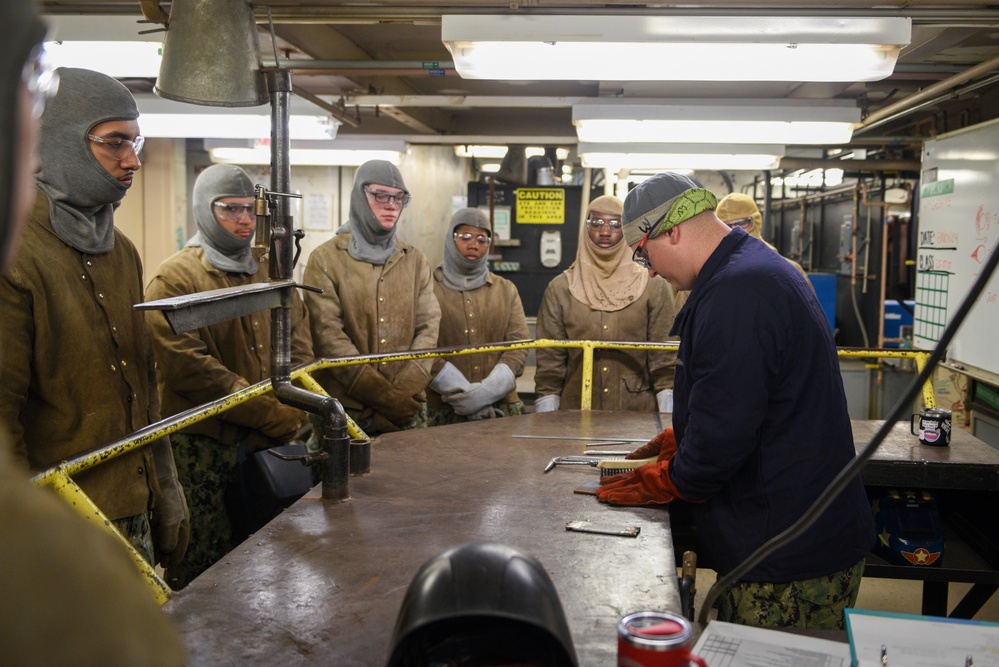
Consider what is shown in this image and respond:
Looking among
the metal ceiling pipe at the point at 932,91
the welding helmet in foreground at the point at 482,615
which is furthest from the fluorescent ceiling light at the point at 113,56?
the metal ceiling pipe at the point at 932,91

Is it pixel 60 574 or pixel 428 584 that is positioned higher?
pixel 60 574

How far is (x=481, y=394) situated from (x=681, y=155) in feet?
7.95

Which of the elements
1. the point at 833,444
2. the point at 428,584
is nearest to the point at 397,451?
the point at 833,444

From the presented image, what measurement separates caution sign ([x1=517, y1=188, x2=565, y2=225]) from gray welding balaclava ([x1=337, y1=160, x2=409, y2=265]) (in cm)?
436

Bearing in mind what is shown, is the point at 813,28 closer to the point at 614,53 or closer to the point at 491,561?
the point at 614,53

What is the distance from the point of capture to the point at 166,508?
8.82ft

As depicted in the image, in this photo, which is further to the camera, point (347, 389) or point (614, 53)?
point (347, 389)

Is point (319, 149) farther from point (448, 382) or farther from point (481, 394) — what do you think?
point (481, 394)

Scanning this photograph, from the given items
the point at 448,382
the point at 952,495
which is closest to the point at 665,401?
the point at 448,382

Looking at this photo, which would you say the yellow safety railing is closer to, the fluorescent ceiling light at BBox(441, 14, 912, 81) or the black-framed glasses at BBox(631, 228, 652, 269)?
the black-framed glasses at BBox(631, 228, 652, 269)

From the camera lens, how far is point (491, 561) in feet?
4.07

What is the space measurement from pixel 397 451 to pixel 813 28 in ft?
6.98

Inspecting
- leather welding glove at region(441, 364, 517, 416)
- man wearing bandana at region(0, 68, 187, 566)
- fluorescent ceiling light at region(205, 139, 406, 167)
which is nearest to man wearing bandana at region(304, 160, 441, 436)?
leather welding glove at region(441, 364, 517, 416)

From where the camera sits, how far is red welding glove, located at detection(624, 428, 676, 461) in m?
2.52
